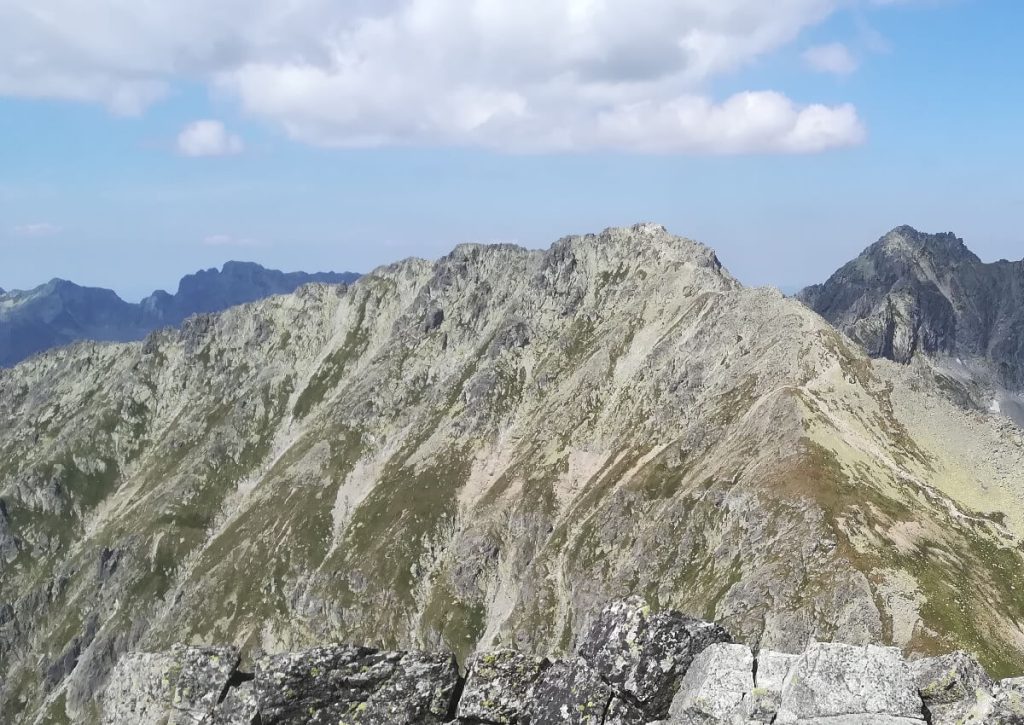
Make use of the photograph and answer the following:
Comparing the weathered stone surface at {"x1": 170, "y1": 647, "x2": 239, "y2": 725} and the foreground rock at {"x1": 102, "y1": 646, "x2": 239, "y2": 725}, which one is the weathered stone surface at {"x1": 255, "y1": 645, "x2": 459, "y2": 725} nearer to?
the weathered stone surface at {"x1": 170, "y1": 647, "x2": 239, "y2": 725}

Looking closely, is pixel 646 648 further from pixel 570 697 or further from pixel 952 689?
pixel 952 689

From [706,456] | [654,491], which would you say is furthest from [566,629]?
[706,456]

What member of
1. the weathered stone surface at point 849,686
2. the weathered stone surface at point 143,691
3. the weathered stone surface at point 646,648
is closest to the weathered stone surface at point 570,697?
the weathered stone surface at point 646,648

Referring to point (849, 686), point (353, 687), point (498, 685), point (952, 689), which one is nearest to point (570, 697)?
point (498, 685)

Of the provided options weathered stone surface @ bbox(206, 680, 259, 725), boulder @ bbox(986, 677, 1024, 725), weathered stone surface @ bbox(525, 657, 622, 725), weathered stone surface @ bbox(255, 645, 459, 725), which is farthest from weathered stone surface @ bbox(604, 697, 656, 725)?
weathered stone surface @ bbox(206, 680, 259, 725)

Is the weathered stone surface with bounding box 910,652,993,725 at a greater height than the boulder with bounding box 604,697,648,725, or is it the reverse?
the weathered stone surface with bounding box 910,652,993,725

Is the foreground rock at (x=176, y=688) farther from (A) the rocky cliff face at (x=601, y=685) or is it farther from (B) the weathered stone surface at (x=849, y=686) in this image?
(B) the weathered stone surface at (x=849, y=686)
